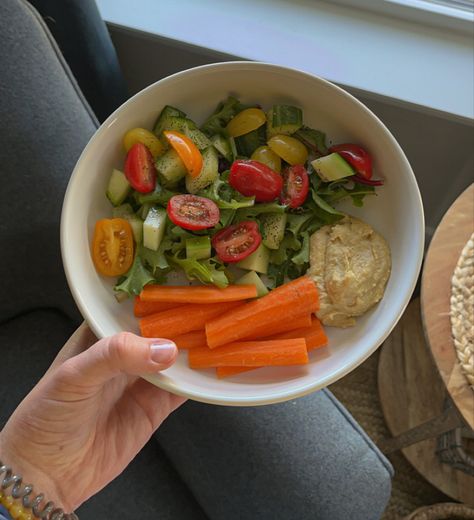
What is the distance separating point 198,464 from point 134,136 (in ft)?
2.12

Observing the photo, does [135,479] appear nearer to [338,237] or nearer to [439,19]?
[338,237]

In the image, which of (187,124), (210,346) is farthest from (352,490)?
(187,124)

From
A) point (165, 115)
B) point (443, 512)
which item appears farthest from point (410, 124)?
point (443, 512)

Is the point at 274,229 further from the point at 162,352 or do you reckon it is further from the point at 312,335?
the point at 162,352

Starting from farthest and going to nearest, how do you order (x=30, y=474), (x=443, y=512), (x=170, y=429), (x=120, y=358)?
(x=443, y=512) < (x=170, y=429) < (x=30, y=474) < (x=120, y=358)

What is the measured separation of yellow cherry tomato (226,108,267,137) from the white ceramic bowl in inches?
1.1

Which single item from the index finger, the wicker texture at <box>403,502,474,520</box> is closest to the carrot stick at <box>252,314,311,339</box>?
the index finger

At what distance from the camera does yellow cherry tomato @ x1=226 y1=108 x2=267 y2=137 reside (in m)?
1.01

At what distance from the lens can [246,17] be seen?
1.47 meters

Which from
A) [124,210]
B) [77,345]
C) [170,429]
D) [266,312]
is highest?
[124,210]

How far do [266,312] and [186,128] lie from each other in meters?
0.35

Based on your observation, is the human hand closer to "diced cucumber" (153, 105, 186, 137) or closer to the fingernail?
the fingernail

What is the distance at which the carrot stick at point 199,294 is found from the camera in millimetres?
987

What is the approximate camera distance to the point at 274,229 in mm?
1008
